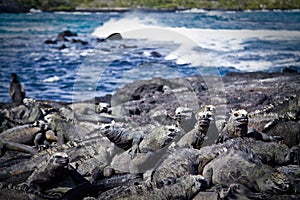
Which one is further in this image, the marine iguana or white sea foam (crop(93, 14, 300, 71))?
the marine iguana

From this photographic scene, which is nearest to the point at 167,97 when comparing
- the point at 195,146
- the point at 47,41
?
the point at 195,146

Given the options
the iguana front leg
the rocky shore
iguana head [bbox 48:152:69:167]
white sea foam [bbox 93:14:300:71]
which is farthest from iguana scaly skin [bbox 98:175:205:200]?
white sea foam [bbox 93:14:300:71]

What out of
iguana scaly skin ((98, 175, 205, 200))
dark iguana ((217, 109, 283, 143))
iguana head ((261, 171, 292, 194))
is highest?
dark iguana ((217, 109, 283, 143))

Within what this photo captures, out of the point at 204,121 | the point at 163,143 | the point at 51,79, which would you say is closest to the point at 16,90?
the point at 51,79

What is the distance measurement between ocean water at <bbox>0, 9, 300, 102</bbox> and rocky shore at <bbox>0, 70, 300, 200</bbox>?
0.84 feet

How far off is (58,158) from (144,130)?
4.40 feet

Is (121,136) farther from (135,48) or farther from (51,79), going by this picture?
(51,79)

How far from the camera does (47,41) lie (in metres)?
7.84

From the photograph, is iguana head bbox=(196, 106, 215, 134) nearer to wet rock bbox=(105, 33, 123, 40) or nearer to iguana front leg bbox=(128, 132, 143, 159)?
iguana front leg bbox=(128, 132, 143, 159)

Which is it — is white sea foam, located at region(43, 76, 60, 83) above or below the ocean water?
below

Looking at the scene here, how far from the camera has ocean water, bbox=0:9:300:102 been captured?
6691mm

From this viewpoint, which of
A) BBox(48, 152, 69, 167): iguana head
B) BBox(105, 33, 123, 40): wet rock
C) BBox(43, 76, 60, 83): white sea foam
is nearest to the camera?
BBox(48, 152, 69, 167): iguana head

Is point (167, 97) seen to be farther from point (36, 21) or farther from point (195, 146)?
point (36, 21)

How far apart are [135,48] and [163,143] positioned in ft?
7.75
